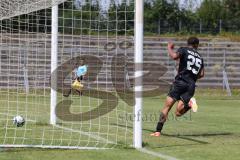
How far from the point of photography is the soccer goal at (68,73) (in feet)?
35.4

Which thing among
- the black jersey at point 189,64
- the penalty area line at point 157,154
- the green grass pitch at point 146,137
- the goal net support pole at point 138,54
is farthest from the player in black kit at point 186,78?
the penalty area line at point 157,154

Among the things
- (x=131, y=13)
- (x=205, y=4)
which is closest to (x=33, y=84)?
(x=131, y=13)

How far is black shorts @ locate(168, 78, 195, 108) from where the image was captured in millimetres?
11656

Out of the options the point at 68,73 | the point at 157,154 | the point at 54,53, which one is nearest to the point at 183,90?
the point at 157,154

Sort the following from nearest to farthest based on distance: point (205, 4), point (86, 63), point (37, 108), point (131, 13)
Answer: point (131, 13), point (37, 108), point (86, 63), point (205, 4)

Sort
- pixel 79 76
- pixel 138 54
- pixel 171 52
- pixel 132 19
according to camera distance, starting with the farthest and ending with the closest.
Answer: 1. pixel 79 76
2. pixel 132 19
3. pixel 171 52
4. pixel 138 54

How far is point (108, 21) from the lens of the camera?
12.0 metres

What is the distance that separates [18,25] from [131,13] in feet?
15.3

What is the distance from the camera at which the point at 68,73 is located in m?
21.7

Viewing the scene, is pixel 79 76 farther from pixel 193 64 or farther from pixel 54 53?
pixel 193 64

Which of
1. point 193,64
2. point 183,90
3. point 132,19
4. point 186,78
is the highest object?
point 132,19

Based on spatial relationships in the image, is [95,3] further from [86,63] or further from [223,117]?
[86,63]

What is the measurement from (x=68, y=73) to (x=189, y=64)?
10662 mm

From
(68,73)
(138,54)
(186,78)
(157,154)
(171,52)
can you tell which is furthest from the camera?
(68,73)
